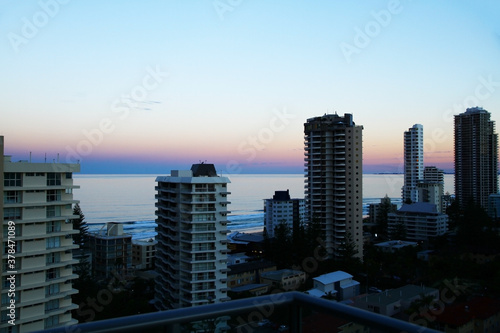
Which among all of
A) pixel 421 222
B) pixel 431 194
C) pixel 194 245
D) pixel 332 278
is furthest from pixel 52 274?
pixel 431 194

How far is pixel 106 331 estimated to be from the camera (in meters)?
0.69

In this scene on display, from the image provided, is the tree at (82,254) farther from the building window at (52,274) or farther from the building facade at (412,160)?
the building facade at (412,160)

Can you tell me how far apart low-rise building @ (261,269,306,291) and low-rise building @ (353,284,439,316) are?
363cm

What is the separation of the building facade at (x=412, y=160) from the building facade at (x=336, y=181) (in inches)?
745

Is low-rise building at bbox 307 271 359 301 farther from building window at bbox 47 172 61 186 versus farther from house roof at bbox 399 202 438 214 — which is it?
house roof at bbox 399 202 438 214

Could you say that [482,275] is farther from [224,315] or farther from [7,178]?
[224,315]

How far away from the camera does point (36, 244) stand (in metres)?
6.00

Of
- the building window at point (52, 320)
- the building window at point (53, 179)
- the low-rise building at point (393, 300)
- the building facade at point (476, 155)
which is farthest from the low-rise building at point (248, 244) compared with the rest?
the building facade at point (476, 155)

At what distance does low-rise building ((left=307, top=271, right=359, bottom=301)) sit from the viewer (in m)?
10.8

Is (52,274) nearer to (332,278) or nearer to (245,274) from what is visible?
(332,278)

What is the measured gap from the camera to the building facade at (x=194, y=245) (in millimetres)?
9172

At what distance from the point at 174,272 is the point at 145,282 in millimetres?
→ 3523

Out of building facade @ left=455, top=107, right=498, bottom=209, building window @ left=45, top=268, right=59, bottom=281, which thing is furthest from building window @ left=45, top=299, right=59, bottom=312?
building facade @ left=455, top=107, right=498, bottom=209

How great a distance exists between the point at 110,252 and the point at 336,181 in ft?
30.7
